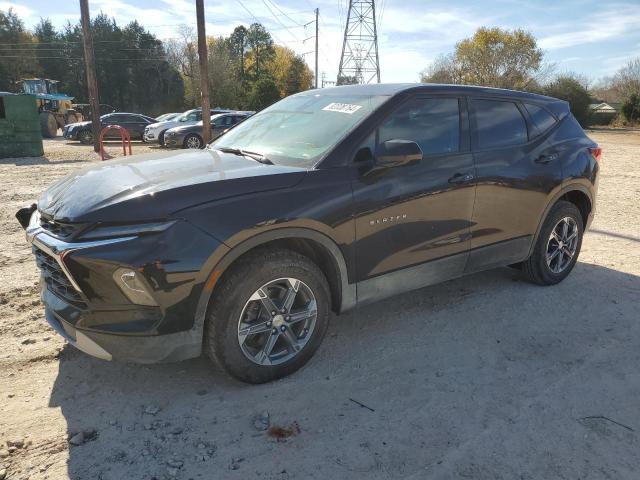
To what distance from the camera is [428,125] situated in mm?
3805

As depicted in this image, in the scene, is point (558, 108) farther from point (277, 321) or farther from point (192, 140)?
point (192, 140)

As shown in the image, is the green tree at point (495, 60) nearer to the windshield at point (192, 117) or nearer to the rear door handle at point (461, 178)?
the windshield at point (192, 117)

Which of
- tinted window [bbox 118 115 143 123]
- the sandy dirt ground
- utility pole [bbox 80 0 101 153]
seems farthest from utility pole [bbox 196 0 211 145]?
the sandy dirt ground

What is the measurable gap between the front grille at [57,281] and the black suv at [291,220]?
0.02m

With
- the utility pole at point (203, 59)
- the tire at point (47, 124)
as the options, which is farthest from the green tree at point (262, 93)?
the utility pole at point (203, 59)

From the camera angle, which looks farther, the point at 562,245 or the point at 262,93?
the point at 262,93

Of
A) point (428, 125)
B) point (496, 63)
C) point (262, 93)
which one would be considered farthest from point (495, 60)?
point (428, 125)

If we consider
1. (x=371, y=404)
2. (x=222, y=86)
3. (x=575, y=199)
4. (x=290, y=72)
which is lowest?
(x=371, y=404)

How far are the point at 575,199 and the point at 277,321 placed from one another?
3513 millimetres

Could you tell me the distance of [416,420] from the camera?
284cm

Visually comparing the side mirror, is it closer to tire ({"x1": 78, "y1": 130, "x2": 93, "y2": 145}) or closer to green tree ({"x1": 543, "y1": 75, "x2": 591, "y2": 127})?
tire ({"x1": 78, "y1": 130, "x2": 93, "y2": 145})

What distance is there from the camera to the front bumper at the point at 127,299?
2.57 meters

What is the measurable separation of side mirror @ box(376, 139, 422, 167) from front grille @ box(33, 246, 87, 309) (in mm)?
1964

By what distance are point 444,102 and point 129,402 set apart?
3061 millimetres
